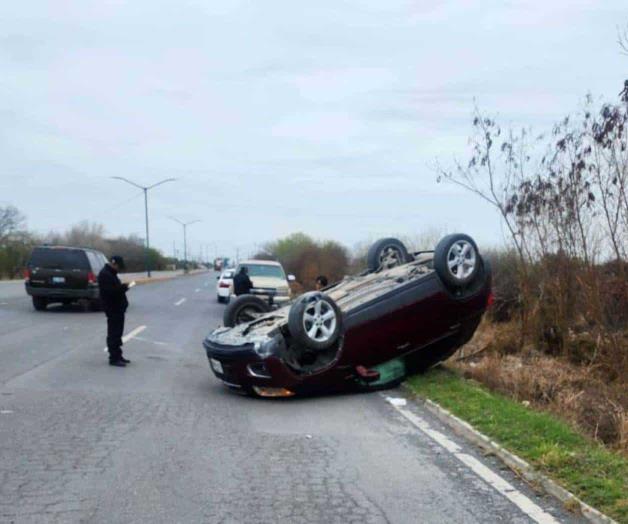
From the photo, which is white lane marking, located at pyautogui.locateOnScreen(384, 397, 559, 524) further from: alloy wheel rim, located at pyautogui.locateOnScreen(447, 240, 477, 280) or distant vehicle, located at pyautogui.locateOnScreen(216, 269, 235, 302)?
distant vehicle, located at pyautogui.locateOnScreen(216, 269, 235, 302)

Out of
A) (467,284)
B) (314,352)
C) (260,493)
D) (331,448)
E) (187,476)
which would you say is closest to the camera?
(260,493)

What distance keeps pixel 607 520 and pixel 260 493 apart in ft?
7.38

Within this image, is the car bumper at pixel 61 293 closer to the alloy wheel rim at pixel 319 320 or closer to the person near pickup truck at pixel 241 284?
the person near pickup truck at pixel 241 284

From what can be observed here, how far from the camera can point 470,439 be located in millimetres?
7246

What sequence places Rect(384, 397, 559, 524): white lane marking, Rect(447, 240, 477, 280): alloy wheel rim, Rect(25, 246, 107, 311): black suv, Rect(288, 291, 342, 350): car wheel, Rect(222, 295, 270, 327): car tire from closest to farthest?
1. Rect(384, 397, 559, 524): white lane marking
2. Rect(288, 291, 342, 350): car wheel
3. Rect(447, 240, 477, 280): alloy wheel rim
4. Rect(222, 295, 270, 327): car tire
5. Rect(25, 246, 107, 311): black suv

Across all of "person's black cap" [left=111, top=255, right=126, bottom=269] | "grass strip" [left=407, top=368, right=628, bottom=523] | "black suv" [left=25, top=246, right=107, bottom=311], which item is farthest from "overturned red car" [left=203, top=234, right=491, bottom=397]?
"black suv" [left=25, top=246, right=107, bottom=311]

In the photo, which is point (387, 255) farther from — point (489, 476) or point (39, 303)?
point (39, 303)

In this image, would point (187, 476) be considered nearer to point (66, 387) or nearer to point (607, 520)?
point (607, 520)

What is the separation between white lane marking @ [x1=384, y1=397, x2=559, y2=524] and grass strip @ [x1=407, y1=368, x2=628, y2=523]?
0.30m

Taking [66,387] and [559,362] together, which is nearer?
[66,387]

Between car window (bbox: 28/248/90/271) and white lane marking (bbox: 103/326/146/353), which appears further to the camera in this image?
car window (bbox: 28/248/90/271)

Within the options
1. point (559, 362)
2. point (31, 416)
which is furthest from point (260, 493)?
point (559, 362)

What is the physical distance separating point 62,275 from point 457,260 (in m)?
15.7

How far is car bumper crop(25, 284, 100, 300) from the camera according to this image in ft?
74.5
